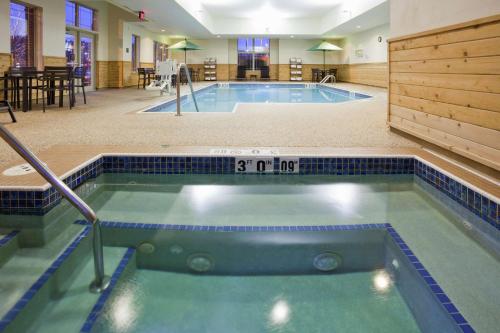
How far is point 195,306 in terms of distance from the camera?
1.57 m

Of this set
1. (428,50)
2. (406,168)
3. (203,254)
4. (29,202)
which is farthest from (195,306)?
(428,50)

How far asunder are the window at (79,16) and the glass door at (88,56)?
0.30 metres

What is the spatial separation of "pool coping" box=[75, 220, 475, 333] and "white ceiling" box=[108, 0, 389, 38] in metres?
8.36

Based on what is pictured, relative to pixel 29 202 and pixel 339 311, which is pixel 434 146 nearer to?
pixel 339 311

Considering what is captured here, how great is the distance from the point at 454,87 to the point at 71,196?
108 inches

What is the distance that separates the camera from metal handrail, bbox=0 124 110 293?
4.93 ft

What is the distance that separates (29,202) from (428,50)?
125 inches

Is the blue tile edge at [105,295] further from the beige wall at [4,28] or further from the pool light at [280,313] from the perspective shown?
the beige wall at [4,28]

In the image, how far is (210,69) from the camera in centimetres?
2119

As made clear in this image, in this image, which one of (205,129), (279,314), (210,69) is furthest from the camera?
(210,69)

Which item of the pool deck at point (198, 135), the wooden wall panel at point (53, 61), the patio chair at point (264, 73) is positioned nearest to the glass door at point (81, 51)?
the wooden wall panel at point (53, 61)

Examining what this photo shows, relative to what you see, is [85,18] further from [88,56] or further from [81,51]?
[88,56]

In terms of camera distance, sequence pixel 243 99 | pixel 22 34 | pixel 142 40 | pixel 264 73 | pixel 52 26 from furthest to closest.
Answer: pixel 264 73, pixel 142 40, pixel 243 99, pixel 52 26, pixel 22 34

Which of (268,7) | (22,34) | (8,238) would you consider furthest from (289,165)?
(268,7)
